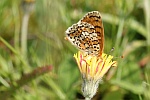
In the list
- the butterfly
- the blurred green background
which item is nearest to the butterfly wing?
the butterfly

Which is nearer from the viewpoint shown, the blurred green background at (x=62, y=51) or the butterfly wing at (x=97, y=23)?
the butterfly wing at (x=97, y=23)

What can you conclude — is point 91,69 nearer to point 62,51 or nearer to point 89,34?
point 89,34

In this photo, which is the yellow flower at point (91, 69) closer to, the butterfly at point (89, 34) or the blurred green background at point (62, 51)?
the butterfly at point (89, 34)

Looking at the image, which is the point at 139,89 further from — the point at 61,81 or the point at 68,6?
the point at 68,6

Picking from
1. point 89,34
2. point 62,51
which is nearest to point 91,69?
point 89,34

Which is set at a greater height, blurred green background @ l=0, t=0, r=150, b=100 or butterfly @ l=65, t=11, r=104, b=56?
butterfly @ l=65, t=11, r=104, b=56

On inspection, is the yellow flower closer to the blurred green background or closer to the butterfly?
the butterfly

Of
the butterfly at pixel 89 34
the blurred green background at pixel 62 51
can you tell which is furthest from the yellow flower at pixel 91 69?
the blurred green background at pixel 62 51
